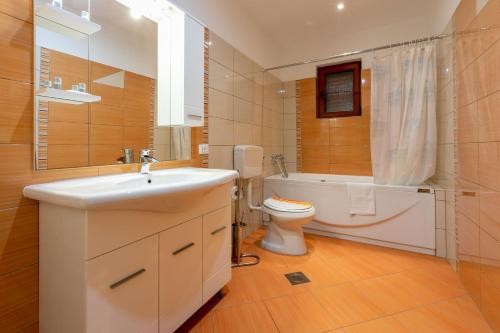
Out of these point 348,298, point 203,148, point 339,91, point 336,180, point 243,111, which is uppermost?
point 339,91

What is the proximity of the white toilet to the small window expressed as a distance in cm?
154

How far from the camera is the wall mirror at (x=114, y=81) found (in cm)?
106

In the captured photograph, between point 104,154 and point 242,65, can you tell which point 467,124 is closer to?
point 242,65

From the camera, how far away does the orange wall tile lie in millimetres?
3039

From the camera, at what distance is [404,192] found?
2.24m

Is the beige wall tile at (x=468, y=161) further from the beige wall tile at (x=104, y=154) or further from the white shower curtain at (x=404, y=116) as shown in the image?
the beige wall tile at (x=104, y=154)

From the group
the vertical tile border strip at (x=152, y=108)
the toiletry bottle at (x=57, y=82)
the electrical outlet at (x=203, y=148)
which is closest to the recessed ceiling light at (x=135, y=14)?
the vertical tile border strip at (x=152, y=108)

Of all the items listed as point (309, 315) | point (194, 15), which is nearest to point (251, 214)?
point (309, 315)

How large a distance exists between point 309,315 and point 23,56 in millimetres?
1869

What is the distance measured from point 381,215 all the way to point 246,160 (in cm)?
144

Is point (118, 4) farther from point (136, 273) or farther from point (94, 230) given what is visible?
point (136, 273)

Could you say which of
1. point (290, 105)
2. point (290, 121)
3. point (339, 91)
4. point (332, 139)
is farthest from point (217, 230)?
point (339, 91)

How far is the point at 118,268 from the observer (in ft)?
2.90

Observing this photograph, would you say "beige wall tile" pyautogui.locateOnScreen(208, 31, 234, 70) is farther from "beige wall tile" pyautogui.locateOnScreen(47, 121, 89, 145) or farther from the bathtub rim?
the bathtub rim
